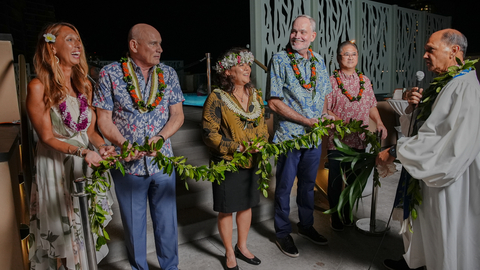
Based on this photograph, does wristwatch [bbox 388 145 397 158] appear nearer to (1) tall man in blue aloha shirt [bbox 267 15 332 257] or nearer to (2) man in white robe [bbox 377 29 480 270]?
(2) man in white robe [bbox 377 29 480 270]

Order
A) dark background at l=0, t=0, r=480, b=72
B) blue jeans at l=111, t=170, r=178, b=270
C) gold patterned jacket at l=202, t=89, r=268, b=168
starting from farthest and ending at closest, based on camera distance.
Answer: dark background at l=0, t=0, r=480, b=72 → gold patterned jacket at l=202, t=89, r=268, b=168 → blue jeans at l=111, t=170, r=178, b=270

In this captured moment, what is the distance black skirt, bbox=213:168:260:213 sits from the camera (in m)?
2.57

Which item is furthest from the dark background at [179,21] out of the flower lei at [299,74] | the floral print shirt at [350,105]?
the flower lei at [299,74]

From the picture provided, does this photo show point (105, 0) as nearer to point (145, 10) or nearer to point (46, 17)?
point (145, 10)

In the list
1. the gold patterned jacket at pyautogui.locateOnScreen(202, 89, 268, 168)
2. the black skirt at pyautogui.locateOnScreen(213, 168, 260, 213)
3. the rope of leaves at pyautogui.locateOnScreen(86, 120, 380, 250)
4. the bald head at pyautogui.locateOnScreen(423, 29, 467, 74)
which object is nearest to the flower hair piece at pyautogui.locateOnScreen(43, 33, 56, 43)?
the rope of leaves at pyautogui.locateOnScreen(86, 120, 380, 250)

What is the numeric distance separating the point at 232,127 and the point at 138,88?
2.27ft

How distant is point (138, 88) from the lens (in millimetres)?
2209

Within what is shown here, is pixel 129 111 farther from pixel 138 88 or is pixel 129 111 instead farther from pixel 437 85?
pixel 437 85

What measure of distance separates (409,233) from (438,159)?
24.8 inches

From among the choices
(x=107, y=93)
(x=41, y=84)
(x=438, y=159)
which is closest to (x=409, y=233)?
(x=438, y=159)

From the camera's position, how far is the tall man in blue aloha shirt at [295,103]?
9.35 ft

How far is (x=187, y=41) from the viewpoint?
16297 mm

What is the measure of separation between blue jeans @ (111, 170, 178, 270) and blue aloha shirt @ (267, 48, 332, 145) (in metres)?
1.04

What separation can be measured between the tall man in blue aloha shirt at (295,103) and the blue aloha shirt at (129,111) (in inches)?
39.7
